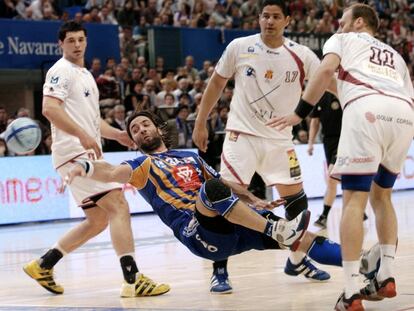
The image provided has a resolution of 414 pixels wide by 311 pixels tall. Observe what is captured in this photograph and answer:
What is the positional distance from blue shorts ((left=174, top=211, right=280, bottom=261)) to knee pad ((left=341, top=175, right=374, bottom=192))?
1024mm

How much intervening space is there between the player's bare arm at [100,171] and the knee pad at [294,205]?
157 cm

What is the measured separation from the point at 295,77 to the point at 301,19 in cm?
1855

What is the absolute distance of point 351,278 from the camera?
19.0 feet

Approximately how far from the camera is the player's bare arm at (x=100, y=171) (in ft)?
20.2

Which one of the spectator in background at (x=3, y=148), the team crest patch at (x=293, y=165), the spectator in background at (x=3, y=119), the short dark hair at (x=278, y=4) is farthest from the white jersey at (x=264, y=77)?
the spectator in background at (x=3, y=119)

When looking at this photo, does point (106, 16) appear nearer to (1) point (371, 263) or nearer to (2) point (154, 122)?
(2) point (154, 122)

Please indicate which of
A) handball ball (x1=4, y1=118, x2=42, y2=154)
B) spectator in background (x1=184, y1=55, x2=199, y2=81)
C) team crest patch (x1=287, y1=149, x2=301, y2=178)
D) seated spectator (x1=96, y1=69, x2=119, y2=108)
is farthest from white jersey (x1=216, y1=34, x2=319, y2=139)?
spectator in background (x1=184, y1=55, x2=199, y2=81)

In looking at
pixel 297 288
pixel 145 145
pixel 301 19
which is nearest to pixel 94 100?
pixel 145 145

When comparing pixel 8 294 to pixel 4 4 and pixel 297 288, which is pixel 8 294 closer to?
pixel 297 288

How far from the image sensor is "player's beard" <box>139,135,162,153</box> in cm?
735

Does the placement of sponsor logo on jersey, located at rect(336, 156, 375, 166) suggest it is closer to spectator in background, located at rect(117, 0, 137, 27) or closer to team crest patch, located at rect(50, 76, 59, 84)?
team crest patch, located at rect(50, 76, 59, 84)

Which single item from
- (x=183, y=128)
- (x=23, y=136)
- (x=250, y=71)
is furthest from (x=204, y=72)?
(x=250, y=71)

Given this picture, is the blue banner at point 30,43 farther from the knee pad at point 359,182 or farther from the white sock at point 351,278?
the white sock at point 351,278

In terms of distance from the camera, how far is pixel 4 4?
1983cm
